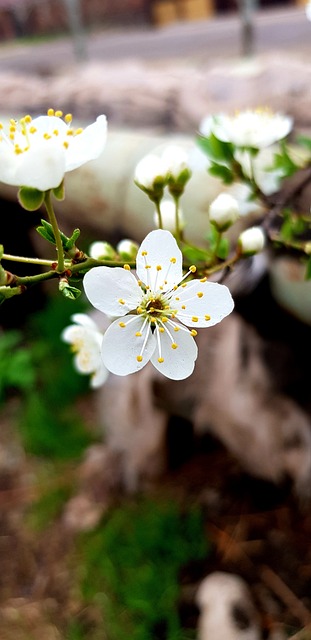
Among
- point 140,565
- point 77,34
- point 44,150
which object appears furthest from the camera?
point 77,34

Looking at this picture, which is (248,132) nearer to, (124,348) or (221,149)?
(221,149)

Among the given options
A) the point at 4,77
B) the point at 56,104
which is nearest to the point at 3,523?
the point at 56,104

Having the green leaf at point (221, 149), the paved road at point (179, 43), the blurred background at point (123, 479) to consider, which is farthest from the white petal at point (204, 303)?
the paved road at point (179, 43)

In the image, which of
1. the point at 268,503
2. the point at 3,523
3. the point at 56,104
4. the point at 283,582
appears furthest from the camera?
the point at 56,104

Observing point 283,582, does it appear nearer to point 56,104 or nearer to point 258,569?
point 258,569

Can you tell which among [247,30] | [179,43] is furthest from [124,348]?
[179,43]

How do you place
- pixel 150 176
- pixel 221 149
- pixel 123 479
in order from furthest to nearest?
1. pixel 123 479
2. pixel 221 149
3. pixel 150 176

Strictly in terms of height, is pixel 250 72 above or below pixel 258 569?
above
